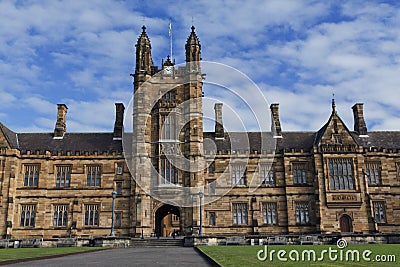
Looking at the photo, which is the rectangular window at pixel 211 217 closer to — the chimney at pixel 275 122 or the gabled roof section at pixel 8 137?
the chimney at pixel 275 122

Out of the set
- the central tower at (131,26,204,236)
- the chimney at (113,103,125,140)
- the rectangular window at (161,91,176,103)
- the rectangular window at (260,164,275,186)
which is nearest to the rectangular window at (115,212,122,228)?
the central tower at (131,26,204,236)

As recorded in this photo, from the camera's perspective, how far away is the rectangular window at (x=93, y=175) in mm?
42219

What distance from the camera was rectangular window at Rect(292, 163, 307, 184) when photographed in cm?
4169

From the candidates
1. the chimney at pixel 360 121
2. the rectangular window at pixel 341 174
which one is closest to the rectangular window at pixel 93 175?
the rectangular window at pixel 341 174

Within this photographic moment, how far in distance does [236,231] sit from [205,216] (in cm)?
355

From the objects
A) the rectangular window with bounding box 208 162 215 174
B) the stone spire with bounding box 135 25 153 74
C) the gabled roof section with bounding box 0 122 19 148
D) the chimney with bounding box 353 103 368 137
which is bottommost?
the rectangular window with bounding box 208 162 215 174

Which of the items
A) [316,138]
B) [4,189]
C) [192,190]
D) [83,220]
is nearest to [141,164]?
[192,190]

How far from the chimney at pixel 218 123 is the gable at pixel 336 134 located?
35.4ft

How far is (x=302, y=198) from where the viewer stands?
135 ft

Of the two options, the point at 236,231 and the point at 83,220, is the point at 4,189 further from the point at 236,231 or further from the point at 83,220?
the point at 236,231

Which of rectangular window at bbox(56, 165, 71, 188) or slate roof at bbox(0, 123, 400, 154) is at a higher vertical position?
slate roof at bbox(0, 123, 400, 154)

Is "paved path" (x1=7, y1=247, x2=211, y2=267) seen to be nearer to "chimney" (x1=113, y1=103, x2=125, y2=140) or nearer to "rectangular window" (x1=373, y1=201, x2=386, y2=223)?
"chimney" (x1=113, y1=103, x2=125, y2=140)

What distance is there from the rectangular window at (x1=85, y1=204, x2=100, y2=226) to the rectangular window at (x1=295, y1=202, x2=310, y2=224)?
20.7 metres

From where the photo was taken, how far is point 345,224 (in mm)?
39469
